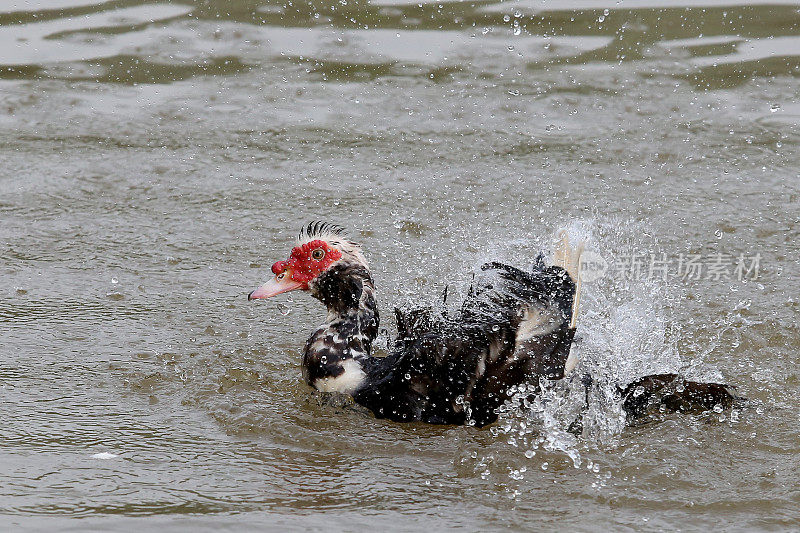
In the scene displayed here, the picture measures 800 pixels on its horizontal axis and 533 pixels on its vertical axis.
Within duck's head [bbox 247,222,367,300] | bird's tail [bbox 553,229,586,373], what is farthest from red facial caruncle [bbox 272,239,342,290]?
bird's tail [bbox 553,229,586,373]

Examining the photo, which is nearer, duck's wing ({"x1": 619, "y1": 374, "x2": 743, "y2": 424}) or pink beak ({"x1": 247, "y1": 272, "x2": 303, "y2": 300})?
duck's wing ({"x1": 619, "y1": 374, "x2": 743, "y2": 424})

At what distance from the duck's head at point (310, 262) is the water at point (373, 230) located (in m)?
0.48

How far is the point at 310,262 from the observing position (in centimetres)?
528

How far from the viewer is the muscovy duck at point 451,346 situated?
191 inches

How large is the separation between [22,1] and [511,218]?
580 cm

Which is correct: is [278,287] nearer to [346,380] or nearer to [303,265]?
[303,265]

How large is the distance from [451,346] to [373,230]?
236 centimetres

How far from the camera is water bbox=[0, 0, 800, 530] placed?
4273 mm

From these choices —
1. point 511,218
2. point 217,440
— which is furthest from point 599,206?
point 217,440

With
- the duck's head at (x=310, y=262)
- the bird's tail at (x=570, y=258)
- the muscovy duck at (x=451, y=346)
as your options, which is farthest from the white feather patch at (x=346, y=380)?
the bird's tail at (x=570, y=258)

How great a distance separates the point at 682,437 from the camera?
15.6 feet

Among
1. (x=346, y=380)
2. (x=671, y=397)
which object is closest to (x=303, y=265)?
(x=346, y=380)

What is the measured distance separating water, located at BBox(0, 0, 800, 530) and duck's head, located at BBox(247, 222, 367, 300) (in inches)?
18.8

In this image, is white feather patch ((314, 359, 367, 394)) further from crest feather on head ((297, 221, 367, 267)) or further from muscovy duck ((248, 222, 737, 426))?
crest feather on head ((297, 221, 367, 267))
